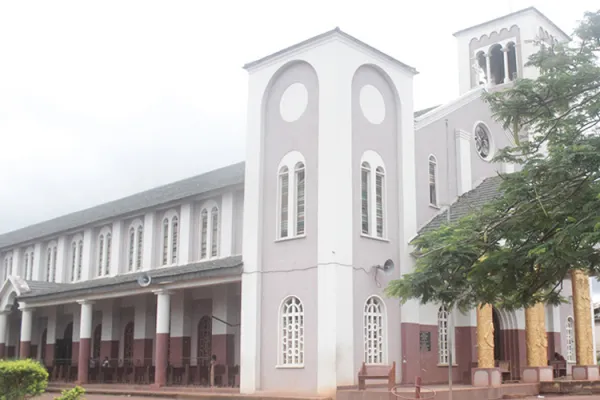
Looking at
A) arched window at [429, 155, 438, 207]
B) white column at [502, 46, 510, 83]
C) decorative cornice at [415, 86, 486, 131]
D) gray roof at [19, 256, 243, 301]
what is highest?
white column at [502, 46, 510, 83]

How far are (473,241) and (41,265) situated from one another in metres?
29.0

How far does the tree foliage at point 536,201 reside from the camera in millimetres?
12391

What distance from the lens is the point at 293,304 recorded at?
2122cm

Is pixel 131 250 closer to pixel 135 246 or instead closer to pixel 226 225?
pixel 135 246

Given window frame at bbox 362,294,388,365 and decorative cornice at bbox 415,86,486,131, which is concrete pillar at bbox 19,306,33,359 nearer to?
window frame at bbox 362,294,388,365


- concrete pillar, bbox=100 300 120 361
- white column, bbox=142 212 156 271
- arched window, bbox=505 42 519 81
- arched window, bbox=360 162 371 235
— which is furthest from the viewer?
concrete pillar, bbox=100 300 120 361

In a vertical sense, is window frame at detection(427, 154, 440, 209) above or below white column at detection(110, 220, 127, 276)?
above

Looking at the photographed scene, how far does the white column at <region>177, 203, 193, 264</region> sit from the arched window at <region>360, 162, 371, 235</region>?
8493 mm

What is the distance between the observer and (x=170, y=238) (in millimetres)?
29297

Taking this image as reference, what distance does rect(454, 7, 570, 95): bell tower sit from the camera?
95.1ft

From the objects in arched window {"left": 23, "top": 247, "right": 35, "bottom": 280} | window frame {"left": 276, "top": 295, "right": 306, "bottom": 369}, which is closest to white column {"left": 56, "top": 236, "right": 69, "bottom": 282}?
arched window {"left": 23, "top": 247, "right": 35, "bottom": 280}

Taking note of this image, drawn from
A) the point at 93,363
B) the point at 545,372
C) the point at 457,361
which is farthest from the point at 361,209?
the point at 93,363

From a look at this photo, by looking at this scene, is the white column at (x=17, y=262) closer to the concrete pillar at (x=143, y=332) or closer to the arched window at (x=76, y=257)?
the arched window at (x=76, y=257)

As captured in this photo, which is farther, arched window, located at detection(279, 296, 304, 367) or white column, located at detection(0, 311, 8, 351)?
white column, located at detection(0, 311, 8, 351)
